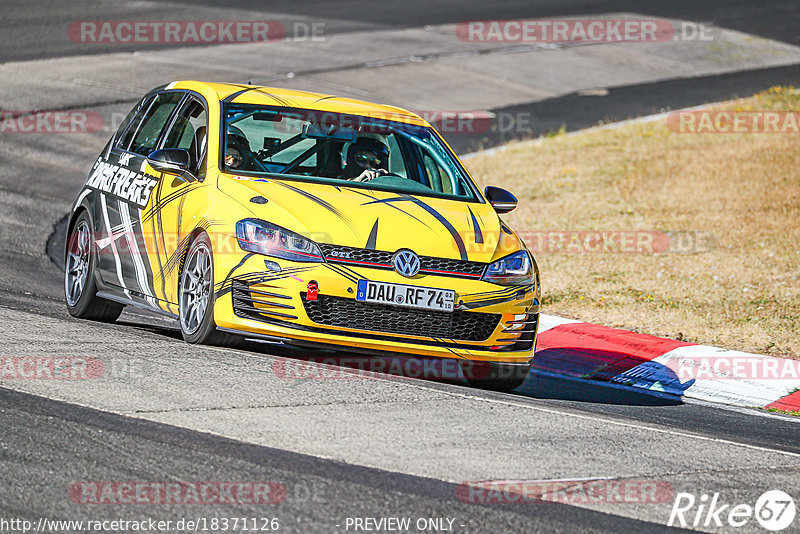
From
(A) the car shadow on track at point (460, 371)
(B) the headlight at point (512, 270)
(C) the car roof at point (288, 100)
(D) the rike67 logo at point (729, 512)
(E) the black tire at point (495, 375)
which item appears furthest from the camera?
(C) the car roof at point (288, 100)

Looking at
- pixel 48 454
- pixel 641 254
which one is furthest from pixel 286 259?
pixel 641 254

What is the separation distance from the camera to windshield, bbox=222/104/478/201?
792cm

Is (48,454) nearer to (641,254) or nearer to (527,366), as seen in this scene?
(527,366)

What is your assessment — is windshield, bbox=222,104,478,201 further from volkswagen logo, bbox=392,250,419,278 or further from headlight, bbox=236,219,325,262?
volkswagen logo, bbox=392,250,419,278

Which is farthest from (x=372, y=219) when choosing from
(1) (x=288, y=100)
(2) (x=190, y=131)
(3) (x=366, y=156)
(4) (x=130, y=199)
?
(4) (x=130, y=199)

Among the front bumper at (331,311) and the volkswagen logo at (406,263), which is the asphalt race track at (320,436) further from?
the volkswagen logo at (406,263)

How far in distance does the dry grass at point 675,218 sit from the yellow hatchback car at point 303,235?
127 inches

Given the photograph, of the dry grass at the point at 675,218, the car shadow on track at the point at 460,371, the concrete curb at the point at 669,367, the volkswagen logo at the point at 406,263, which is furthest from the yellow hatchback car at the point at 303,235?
the dry grass at the point at 675,218

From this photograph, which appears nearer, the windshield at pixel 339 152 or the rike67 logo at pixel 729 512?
the rike67 logo at pixel 729 512

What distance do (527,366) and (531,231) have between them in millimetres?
6939

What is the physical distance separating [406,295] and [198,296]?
4.28 feet

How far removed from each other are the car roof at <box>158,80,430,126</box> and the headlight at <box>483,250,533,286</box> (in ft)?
5.94

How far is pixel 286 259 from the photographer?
6867 mm

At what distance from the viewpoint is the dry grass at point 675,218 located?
10.8 metres
